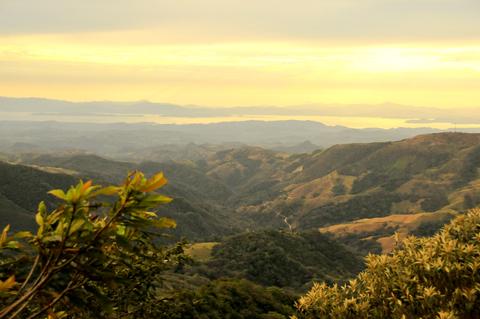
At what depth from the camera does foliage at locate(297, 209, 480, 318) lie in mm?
11695

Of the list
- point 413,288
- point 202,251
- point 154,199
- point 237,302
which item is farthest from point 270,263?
point 154,199

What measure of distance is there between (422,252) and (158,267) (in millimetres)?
9129

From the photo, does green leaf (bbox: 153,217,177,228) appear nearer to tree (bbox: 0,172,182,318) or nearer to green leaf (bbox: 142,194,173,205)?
tree (bbox: 0,172,182,318)

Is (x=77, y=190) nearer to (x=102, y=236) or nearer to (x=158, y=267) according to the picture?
(x=102, y=236)

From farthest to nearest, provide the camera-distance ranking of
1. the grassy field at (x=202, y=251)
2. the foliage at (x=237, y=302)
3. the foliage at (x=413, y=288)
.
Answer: the grassy field at (x=202, y=251) < the foliage at (x=237, y=302) < the foliage at (x=413, y=288)

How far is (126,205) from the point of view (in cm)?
604

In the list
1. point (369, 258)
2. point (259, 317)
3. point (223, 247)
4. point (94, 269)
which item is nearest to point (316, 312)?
point (369, 258)

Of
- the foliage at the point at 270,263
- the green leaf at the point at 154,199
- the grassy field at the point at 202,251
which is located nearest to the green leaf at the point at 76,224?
the green leaf at the point at 154,199

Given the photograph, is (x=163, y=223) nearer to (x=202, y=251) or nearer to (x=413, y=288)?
(x=413, y=288)

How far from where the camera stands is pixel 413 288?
12789 mm

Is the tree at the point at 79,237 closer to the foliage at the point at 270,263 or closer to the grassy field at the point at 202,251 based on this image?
the foliage at the point at 270,263

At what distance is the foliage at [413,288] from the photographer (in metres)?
11.7

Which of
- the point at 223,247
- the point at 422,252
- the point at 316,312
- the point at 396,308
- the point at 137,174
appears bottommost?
the point at 223,247

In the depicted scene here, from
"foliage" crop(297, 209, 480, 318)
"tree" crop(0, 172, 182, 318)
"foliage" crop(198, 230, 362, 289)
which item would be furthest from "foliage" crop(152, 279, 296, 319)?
"tree" crop(0, 172, 182, 318)
